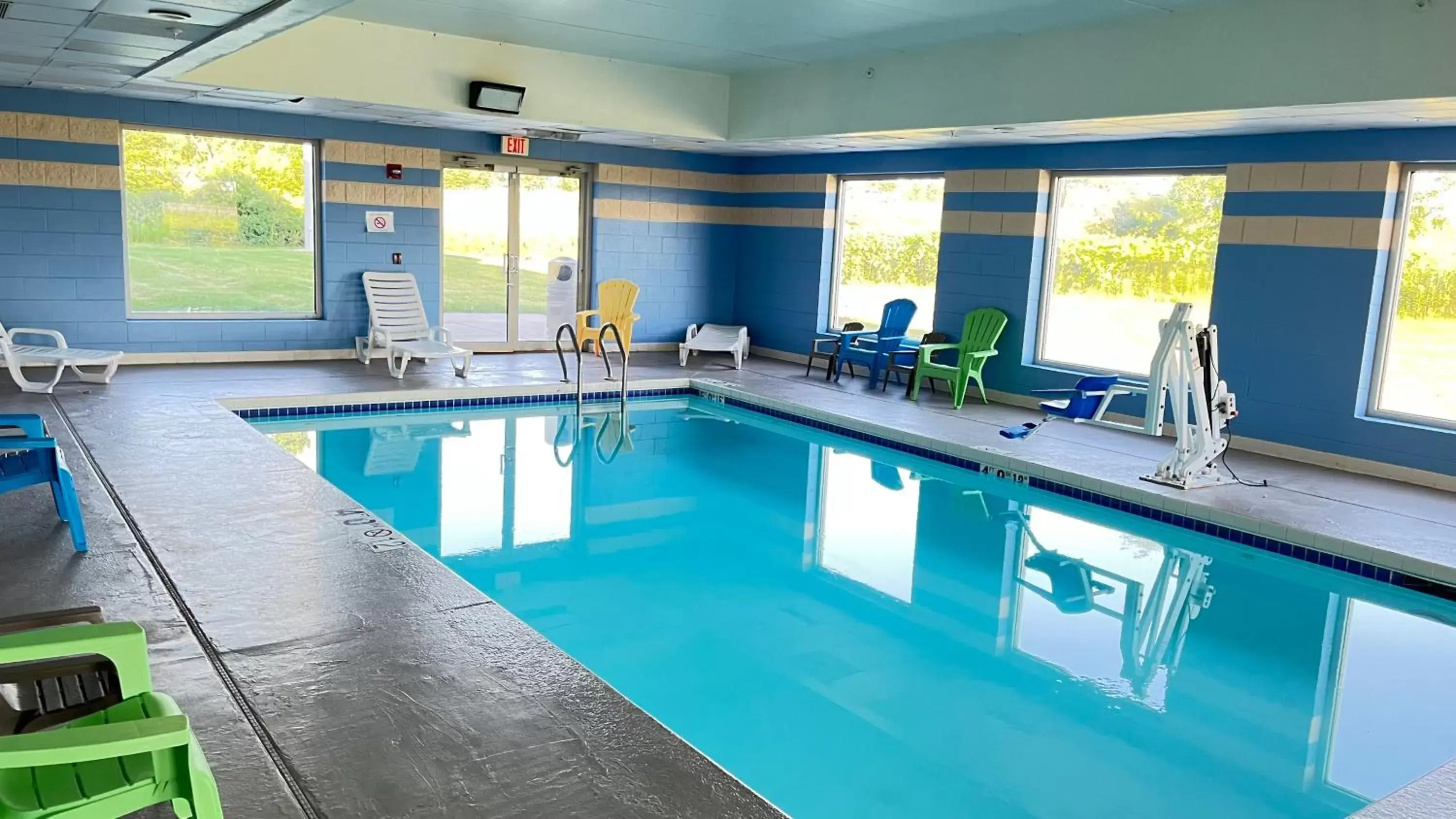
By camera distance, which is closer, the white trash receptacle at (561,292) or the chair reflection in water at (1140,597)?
the chair reflection in water at (1140,597)

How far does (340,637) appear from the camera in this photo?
123 inches

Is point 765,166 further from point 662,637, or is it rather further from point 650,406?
point 662,637

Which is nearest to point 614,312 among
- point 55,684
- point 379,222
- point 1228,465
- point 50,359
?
point 379,222

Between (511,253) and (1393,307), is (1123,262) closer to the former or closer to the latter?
(1393,307)

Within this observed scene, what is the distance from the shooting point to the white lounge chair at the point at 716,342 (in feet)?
34.8

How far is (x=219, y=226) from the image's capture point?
909 cm

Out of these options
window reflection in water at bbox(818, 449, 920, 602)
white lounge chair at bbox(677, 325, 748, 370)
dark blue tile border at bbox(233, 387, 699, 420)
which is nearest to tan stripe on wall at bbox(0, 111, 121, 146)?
dark blue tile border at bbox(233, 387, 699, 420)

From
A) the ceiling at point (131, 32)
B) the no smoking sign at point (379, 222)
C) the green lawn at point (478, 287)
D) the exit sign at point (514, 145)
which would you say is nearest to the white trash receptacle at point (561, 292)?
the green lawn at point (478, 287)

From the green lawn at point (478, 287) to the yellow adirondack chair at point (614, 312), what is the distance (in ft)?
3.55

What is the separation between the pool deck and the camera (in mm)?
2375

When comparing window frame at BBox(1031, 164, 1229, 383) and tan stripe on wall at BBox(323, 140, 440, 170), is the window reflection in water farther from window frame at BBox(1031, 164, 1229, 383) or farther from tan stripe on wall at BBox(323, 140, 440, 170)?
tan stripe on wall at BBox(323, 140, 440, 170)

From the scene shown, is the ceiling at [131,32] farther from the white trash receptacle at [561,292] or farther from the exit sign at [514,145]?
the white trash receptacle at [561,292]

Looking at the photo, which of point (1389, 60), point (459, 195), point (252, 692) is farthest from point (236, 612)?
point (459, 195)

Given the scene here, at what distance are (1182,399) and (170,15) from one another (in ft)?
17.9
